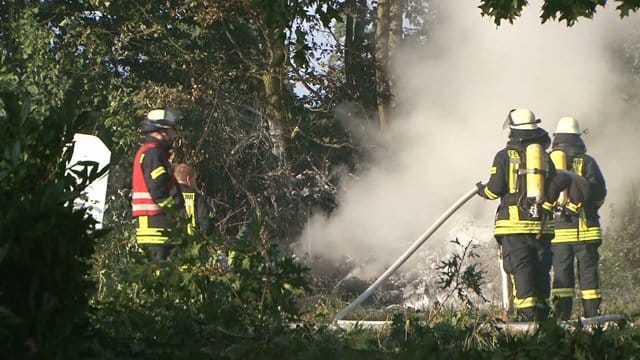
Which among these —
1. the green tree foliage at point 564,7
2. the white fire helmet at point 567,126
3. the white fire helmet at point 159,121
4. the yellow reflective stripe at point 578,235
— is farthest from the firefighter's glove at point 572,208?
the green tree foliage at point 564,7

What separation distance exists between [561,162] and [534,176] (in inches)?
43.0

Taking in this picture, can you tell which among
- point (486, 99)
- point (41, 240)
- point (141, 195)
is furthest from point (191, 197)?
point (486, 99)

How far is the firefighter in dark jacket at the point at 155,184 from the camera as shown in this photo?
10117mm

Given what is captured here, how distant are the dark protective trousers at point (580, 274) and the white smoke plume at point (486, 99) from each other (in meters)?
5.45

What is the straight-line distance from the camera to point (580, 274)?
1122 centimetres

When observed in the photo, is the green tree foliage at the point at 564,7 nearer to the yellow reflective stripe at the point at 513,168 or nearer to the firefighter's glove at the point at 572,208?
the yellow reflective stripe at the point at 513,168

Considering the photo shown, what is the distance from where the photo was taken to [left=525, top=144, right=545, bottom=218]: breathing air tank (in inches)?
392

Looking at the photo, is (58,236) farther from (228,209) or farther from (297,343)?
(228,209)

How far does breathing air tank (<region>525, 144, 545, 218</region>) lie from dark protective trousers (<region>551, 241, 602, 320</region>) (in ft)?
3.68

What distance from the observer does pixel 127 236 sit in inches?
513

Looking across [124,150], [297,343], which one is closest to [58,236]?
[297,343]

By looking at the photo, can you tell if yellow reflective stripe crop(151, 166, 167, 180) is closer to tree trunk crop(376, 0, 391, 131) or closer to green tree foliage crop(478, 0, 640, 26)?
green tree foliage crop(478, 0, 640, 26)

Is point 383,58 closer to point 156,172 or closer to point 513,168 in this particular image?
point 513,168

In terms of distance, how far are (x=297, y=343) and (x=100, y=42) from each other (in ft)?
33.8
